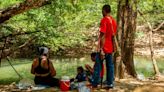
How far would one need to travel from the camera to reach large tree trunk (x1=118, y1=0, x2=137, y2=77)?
12156 millimetres

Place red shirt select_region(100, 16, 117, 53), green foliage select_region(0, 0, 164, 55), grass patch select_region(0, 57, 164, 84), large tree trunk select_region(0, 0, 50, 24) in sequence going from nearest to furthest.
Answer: red shirt select_region(100, 16, 117, 53)
large tree trunk select_region(0, 0, 50, 24)
green foliage select_region(0, 0, 164, 55)
grass patch select_region(0, 57, 164, 84)

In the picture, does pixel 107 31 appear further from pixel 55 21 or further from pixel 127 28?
pixel 55 21

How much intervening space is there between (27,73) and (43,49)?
9.83 m

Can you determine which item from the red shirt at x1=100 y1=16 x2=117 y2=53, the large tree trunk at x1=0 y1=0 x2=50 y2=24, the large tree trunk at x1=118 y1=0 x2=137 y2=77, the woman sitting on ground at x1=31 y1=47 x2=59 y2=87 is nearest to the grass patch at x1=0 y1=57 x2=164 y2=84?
the large tree trunk at x1=118 y1=0 x2=137 y2=77

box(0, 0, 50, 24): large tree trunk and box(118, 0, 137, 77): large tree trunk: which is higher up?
box(0, 0, 50, 24): large tree trunk

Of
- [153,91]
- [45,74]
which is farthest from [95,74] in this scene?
[153,91]

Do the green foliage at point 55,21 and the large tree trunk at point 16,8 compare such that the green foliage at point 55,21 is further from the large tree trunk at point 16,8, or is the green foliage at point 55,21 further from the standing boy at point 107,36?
the standing boy at point 107,36

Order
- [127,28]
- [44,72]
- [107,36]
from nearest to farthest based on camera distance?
1. [107,36]
2. [44,72]
3. [127,28]

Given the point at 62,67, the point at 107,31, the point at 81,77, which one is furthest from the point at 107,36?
the point at 62,67

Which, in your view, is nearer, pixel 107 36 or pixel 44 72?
pixel 107 36

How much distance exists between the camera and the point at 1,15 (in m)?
9.08

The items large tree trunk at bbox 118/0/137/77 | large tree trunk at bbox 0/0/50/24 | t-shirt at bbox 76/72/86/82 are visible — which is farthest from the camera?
large tree trunk at bbox 118/0/137/77

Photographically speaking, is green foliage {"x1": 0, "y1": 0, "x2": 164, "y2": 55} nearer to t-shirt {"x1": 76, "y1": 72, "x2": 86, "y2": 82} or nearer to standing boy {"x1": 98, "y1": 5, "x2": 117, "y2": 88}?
t-shirt {"x1": 76, "y1": 72, "x2": 86, "y2": 82}

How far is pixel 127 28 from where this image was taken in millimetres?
12570
